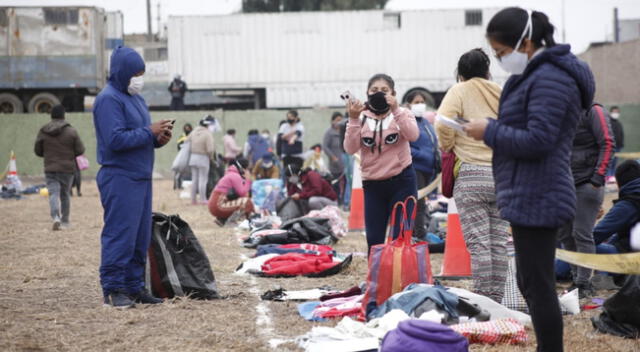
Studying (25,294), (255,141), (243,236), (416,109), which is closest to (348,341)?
(25,294)

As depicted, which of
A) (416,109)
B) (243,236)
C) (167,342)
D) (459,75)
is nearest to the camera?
(167,342)

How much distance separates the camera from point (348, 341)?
4.82m

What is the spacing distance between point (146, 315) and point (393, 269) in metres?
1.96

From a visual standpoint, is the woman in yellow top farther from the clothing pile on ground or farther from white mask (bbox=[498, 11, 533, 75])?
the clothing pile on ground

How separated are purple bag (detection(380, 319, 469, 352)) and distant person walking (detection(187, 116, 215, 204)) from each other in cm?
1425

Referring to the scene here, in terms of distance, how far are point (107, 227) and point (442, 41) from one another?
27925 millimetres

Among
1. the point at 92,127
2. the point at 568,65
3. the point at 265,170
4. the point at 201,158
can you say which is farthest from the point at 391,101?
the point at 92,127

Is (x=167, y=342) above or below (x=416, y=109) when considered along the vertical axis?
below

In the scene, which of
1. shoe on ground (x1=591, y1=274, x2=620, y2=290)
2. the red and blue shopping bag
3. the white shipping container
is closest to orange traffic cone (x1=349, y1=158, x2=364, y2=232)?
shoe on ground (x1=591, y1=274, x2=620, y2=290)

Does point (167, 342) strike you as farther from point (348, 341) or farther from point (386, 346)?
point (386, 346)

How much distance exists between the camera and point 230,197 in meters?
13.9

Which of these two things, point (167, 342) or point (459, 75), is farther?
point (459, 75)

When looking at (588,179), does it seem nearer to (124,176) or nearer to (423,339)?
(423,339)

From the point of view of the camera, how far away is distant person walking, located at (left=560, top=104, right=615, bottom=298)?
6871 millimetres
